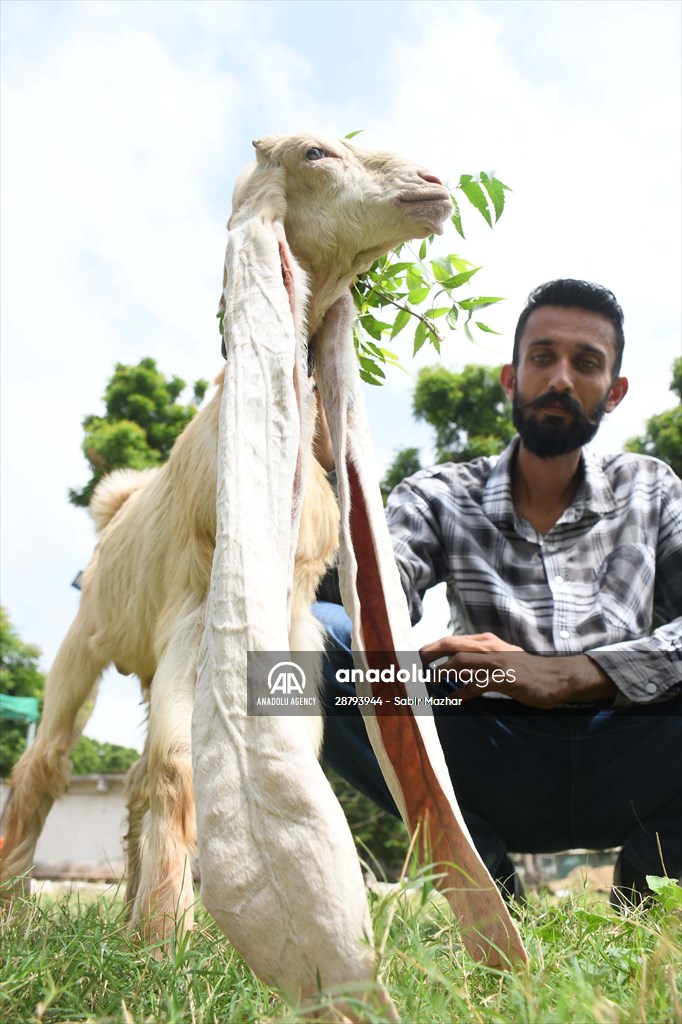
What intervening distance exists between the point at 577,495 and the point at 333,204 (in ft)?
6.57

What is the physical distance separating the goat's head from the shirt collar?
1.65m

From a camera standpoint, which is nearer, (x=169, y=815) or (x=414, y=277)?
(x=169, y=815)

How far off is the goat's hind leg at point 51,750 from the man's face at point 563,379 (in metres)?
2.24

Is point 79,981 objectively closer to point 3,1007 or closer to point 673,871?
point 3,1007

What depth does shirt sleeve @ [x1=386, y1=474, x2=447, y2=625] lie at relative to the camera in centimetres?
371

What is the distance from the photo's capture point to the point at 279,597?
1.60 metres

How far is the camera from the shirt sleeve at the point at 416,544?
371cm

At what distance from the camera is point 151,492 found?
3557 millimetres

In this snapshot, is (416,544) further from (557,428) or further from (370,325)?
(370,325)

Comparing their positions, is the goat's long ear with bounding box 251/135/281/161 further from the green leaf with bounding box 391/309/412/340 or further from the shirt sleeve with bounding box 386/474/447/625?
the shirt sleeve with bounding box 386/474/447/625

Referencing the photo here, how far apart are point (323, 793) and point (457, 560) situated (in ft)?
8.25

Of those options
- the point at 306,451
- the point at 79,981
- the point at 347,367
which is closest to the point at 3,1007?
the point at 79,981

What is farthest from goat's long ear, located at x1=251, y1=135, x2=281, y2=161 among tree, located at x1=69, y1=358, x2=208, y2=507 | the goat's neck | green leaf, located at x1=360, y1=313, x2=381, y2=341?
tree, located at x1=69, y1=358, x2=208, y2=507

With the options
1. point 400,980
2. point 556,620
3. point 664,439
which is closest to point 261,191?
point 400,980
